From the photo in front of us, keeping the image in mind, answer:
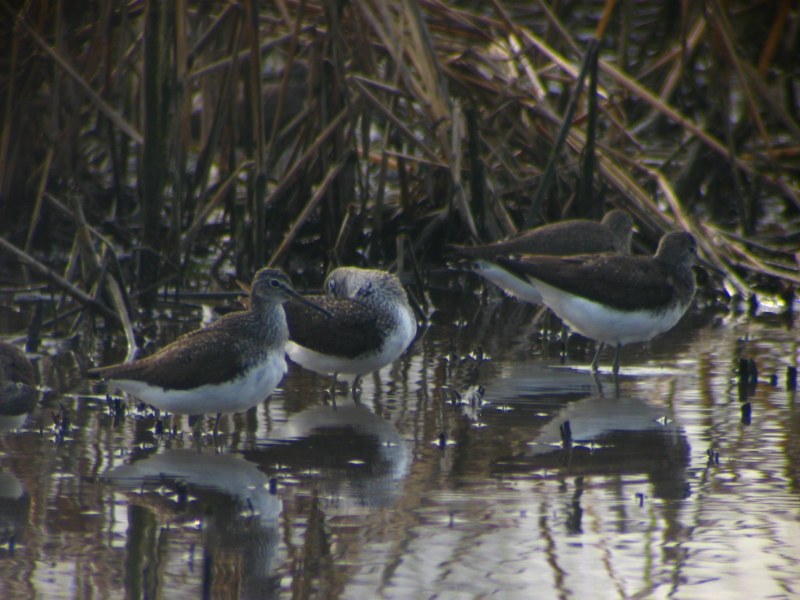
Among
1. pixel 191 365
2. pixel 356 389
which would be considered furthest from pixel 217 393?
pixel 356 389

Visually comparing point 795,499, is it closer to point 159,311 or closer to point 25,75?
point 159,311

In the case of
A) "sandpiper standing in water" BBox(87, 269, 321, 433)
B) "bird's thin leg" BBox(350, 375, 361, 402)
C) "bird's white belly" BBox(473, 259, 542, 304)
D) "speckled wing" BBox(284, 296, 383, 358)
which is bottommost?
"bird's thin leg" BBox(350, 375, 361, 402)

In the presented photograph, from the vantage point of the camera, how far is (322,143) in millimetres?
10609

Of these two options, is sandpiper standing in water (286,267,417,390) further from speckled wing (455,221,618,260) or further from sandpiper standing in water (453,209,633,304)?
speckled wing (455,221,618,260)

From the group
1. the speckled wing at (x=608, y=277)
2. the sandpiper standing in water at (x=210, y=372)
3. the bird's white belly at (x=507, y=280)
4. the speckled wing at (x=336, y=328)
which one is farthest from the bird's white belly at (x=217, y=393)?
the bird's white belly at (x=507, y=280)

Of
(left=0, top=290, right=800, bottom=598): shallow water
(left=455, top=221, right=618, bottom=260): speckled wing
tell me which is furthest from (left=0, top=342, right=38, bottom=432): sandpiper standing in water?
(left=455, top=221, right=618, bottom=260): speckled wing

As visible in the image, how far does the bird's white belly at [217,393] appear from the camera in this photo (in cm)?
686

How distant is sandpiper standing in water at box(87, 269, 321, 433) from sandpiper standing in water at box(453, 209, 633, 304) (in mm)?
2964

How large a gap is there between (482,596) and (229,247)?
22.9 feet

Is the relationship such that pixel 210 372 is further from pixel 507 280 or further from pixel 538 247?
pixel 538 247

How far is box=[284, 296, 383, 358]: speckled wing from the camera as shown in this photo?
8.05 m

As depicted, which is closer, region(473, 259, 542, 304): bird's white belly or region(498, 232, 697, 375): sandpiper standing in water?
region(498, 232, 697, 375): sandpiper standing in water

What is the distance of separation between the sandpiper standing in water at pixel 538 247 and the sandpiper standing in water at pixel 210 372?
9.73 feet

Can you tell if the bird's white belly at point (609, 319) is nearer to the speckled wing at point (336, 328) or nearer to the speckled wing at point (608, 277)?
the speckled wing at point (608, 277)
